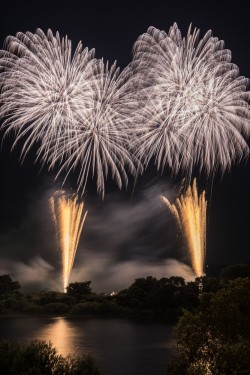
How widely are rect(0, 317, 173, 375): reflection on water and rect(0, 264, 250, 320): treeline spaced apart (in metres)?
8.64

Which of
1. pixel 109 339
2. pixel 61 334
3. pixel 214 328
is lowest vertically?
pixel 214 328

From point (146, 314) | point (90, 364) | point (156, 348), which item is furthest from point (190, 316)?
point (146, 314)

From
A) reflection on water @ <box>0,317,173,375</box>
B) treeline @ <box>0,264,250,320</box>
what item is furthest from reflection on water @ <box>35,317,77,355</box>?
treeline @ <box>0,264,250,320</box>

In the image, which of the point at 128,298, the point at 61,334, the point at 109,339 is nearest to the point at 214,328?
the point at 109,339

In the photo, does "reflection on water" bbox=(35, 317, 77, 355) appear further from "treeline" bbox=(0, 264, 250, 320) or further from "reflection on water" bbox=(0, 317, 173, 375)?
"treeline" bbox=(0, 264, 250, 320)

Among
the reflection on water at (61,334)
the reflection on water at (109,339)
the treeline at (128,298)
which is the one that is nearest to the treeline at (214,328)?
the reflection on water at (109,339)

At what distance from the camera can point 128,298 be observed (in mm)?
112750

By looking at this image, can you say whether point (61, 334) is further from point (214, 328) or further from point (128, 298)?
point (214, 328)

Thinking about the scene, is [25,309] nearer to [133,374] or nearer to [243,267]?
[243,267]

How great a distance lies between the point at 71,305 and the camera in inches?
4737

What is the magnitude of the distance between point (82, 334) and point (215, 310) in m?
61.6

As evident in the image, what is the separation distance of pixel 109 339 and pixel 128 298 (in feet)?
129

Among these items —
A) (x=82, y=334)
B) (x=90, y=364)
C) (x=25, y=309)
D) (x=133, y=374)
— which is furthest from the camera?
(x=25, y=309)

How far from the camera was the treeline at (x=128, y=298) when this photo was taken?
101 m
